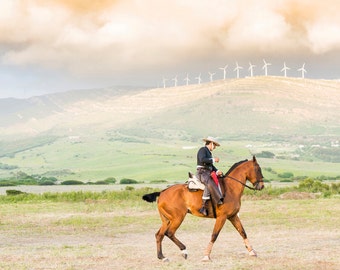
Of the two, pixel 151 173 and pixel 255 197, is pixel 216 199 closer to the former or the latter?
pixel 255 197

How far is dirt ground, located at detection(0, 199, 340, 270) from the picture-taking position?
19406 mm

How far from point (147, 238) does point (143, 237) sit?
60cm

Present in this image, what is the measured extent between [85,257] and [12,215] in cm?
2240

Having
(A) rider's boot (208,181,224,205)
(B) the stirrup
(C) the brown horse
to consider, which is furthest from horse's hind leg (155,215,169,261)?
(A) rider's boot (208,181,224,205)

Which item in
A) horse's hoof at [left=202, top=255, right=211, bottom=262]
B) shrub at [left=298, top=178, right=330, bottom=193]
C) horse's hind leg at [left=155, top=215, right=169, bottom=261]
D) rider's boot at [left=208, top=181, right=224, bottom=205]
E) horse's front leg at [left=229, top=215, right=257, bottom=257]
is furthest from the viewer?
shrub at [left=298, top=178, right=330, bottom=193]

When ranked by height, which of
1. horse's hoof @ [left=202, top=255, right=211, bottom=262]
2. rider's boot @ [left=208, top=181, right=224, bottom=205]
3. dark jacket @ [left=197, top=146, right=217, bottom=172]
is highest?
dark jacket @ [left=197, top=146, right=217, bottom=172]

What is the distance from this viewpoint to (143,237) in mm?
29641

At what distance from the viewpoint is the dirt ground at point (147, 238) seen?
1941cm

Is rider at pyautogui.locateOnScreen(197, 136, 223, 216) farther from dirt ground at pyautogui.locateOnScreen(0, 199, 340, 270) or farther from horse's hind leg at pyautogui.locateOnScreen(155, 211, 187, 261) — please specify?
dirt ground at pyautogui.locateOnScreen(0, 199, 340, 270)

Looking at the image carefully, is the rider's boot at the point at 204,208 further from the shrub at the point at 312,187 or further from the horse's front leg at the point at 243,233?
the shrub at the point at 312,187

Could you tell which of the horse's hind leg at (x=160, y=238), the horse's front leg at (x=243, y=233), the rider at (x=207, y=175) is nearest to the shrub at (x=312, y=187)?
the horse's front leg at (x=243, y=233)

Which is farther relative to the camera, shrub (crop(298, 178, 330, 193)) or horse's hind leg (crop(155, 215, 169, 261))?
shrub (crop(298, 178, 330, 193))

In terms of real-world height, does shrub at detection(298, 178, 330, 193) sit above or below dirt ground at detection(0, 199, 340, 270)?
below

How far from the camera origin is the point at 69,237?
3030 centimetres
